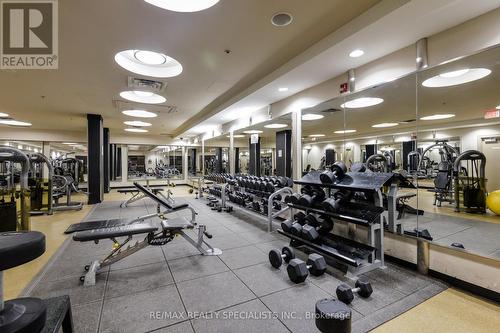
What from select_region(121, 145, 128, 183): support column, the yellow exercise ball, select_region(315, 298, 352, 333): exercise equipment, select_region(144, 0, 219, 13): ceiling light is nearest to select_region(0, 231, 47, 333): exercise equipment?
select_region(315, 298, 352, 333): exercise equipment

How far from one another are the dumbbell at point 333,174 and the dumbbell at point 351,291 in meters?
1.16

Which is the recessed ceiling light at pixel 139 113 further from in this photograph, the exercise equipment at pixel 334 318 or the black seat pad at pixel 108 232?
the exercise equipment at pixel 334 318

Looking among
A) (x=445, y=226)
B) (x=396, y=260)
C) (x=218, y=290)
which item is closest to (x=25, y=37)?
(x=218, y=290)

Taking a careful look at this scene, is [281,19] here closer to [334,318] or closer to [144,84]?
[334,318]

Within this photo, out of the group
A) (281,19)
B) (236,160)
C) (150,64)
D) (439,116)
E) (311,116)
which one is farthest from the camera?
(236,160)

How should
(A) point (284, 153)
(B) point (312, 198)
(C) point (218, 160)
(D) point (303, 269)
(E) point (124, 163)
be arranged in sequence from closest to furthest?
1. (D) point (303, 269)
2. (B) point (312, 198)
3. (A) point (284, 153)
4. (C) point (218, 160)
5. (E) point (124, 163)

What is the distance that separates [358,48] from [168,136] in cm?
1069

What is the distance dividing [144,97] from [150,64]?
5.68 feet

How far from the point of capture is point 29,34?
8.69ft

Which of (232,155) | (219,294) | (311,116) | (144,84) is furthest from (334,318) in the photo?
(232,155)

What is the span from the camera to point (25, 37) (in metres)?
2.72

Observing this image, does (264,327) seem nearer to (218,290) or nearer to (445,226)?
(218,290)

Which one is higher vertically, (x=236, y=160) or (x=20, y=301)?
(x=236, y=160)

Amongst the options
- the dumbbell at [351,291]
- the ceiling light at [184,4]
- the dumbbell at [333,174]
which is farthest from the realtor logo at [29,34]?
the dumbbell at [351,291]
